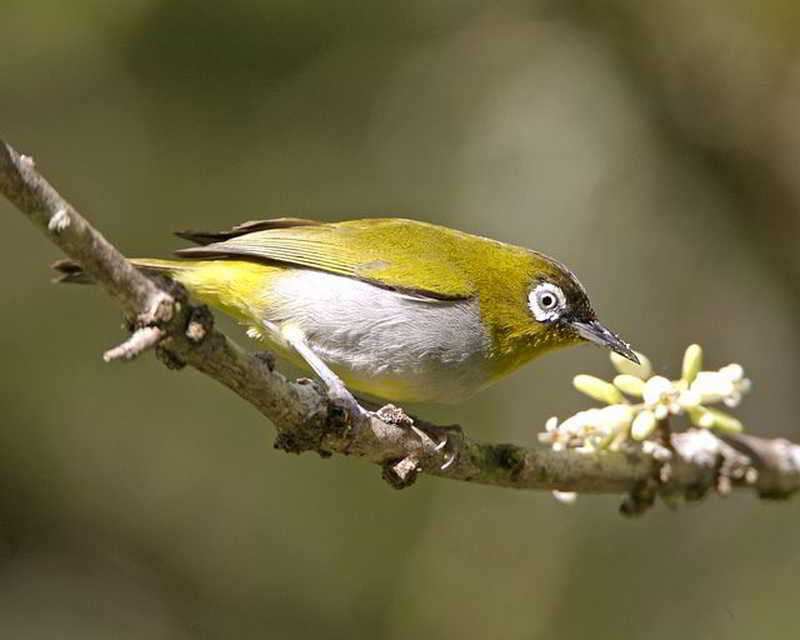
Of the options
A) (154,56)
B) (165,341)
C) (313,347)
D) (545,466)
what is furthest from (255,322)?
(154,56)

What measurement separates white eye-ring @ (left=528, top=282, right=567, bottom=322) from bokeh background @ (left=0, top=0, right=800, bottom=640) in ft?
9.64

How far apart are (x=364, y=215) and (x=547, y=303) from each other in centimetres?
368

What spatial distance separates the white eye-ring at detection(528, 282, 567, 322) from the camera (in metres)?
4.80

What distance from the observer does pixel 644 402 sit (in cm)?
416

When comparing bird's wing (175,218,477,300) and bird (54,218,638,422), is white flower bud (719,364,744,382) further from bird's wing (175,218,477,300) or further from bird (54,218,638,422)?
bird's wing (175,218,477,300)

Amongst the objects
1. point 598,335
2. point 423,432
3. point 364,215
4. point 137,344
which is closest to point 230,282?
point 423,432

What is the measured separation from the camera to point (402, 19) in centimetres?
855

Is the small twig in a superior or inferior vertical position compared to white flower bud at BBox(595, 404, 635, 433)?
inferior

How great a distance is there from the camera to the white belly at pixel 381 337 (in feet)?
14.3

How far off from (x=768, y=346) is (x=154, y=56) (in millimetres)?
4714

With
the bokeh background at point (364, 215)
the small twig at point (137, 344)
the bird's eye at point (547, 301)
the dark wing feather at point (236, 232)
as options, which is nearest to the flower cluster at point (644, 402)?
the bird's eye at point (547, 301)

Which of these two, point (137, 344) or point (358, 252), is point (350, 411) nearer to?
point (137, 344)

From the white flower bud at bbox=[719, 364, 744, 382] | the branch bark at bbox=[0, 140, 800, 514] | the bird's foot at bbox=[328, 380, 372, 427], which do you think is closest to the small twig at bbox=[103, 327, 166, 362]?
the branch bark at bbox=[0, 140, 800, 514]

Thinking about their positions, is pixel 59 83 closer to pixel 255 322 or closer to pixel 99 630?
pixel 99 630
